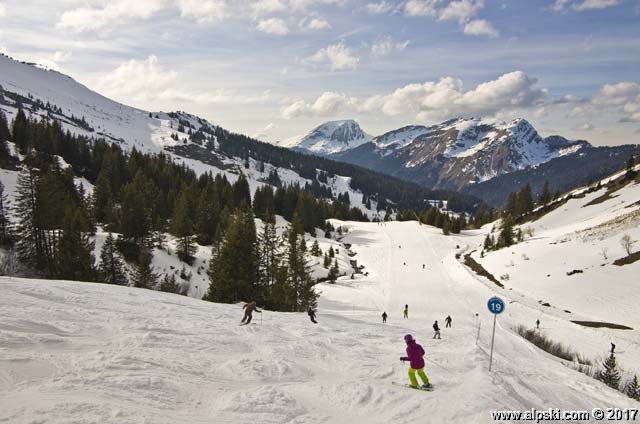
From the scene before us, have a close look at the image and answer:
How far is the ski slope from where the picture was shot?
8336mm

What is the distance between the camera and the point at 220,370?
37.0 ft

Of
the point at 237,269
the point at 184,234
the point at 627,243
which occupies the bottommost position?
the point at 237,269

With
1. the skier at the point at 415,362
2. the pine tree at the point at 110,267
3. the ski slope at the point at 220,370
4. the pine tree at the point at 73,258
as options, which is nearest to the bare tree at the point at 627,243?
the ski slope at the point at 220,370

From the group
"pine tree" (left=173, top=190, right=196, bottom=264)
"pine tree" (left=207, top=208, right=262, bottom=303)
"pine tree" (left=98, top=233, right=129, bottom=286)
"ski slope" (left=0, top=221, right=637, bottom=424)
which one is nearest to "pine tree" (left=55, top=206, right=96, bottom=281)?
"pine tree" (left=98, top=233, right=129, bottom=286)

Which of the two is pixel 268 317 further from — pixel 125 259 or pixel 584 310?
pixel 584 310

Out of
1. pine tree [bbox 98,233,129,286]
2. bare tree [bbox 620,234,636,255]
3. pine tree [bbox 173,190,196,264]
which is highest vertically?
bare tree [bbox 620,234,636,255]

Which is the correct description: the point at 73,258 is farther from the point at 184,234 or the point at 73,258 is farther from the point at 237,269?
the point at 184,234

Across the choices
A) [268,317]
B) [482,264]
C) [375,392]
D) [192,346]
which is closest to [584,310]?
[482,264]

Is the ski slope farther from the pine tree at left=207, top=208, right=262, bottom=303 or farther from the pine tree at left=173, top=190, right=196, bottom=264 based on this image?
the pine tree at left=173, top=190, right=196, bottom=264

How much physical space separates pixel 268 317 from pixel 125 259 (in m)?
30.9

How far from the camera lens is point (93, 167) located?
88.4 meters

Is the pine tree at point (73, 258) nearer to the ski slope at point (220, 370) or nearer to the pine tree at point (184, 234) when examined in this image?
the ski slope at point (220, 370)

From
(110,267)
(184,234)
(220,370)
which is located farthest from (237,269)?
(220,370)

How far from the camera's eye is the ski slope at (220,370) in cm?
834
